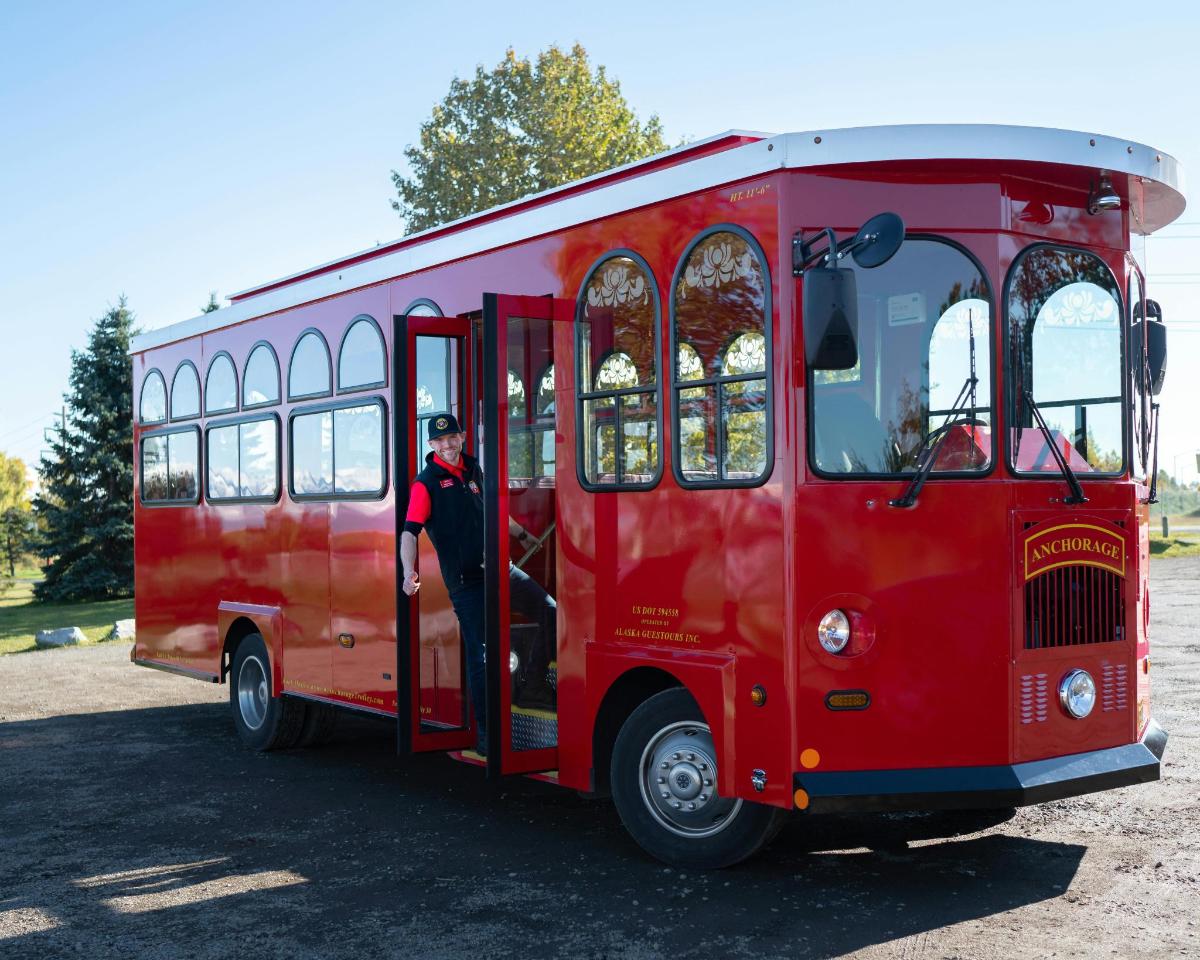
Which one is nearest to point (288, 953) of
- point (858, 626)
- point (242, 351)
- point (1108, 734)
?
point (858, 626)

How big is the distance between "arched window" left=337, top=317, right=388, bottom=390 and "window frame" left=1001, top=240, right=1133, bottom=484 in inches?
159

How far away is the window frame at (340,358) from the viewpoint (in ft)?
27.8

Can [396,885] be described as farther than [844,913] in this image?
Yes

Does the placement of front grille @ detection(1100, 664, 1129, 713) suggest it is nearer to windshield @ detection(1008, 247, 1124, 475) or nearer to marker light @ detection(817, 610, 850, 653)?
windshield @ detection(1008, 247, 1124, 475)

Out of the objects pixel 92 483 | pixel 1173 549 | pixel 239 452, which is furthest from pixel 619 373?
pixel 1173 549

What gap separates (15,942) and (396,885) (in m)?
1.59

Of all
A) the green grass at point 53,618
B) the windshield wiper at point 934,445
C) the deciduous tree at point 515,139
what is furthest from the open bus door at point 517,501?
the deciduous tree at point 515,139

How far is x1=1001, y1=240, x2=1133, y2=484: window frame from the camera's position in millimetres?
5676

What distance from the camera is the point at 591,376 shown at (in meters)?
6.64

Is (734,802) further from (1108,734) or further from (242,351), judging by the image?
(242,351)

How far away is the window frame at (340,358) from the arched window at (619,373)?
6.85 ft

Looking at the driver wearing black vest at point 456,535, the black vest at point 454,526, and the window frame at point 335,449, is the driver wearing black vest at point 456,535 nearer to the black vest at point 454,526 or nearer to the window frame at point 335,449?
the black vest at point 454,526

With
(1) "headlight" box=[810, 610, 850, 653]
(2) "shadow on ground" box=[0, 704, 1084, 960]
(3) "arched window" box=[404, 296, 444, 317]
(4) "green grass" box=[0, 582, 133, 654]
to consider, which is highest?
(3) "arched window" box=[404, 296, 444, 317]

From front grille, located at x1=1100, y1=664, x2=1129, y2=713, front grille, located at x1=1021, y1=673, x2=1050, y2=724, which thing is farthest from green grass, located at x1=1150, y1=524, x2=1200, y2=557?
front grille, located at x1=1021, y1=673, x2=1050, y2=724
